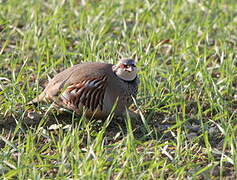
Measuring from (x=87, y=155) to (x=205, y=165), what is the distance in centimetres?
83

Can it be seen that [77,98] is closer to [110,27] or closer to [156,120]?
[156,120]

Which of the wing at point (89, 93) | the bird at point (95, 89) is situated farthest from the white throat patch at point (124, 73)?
the wing at point (89, 93)

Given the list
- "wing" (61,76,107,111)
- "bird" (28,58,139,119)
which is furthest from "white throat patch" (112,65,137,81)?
"wing" (61,76,107,111)

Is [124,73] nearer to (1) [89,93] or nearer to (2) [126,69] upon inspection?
(2) [126,69]

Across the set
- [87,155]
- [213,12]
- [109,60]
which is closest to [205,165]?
[87,155]

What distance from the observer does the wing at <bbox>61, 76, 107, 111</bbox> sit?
13.4 ft

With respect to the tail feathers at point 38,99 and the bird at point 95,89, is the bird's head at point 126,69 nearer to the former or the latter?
the bird at point 95,89

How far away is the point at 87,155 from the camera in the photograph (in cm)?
335

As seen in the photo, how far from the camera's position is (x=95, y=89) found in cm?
410

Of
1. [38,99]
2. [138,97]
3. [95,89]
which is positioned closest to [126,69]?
[95,89]

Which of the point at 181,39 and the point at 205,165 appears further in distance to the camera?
the point at 181,39

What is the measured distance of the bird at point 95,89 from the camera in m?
4.10

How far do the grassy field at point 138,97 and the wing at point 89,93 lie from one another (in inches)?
7.0

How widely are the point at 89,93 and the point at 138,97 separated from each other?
0.66m
